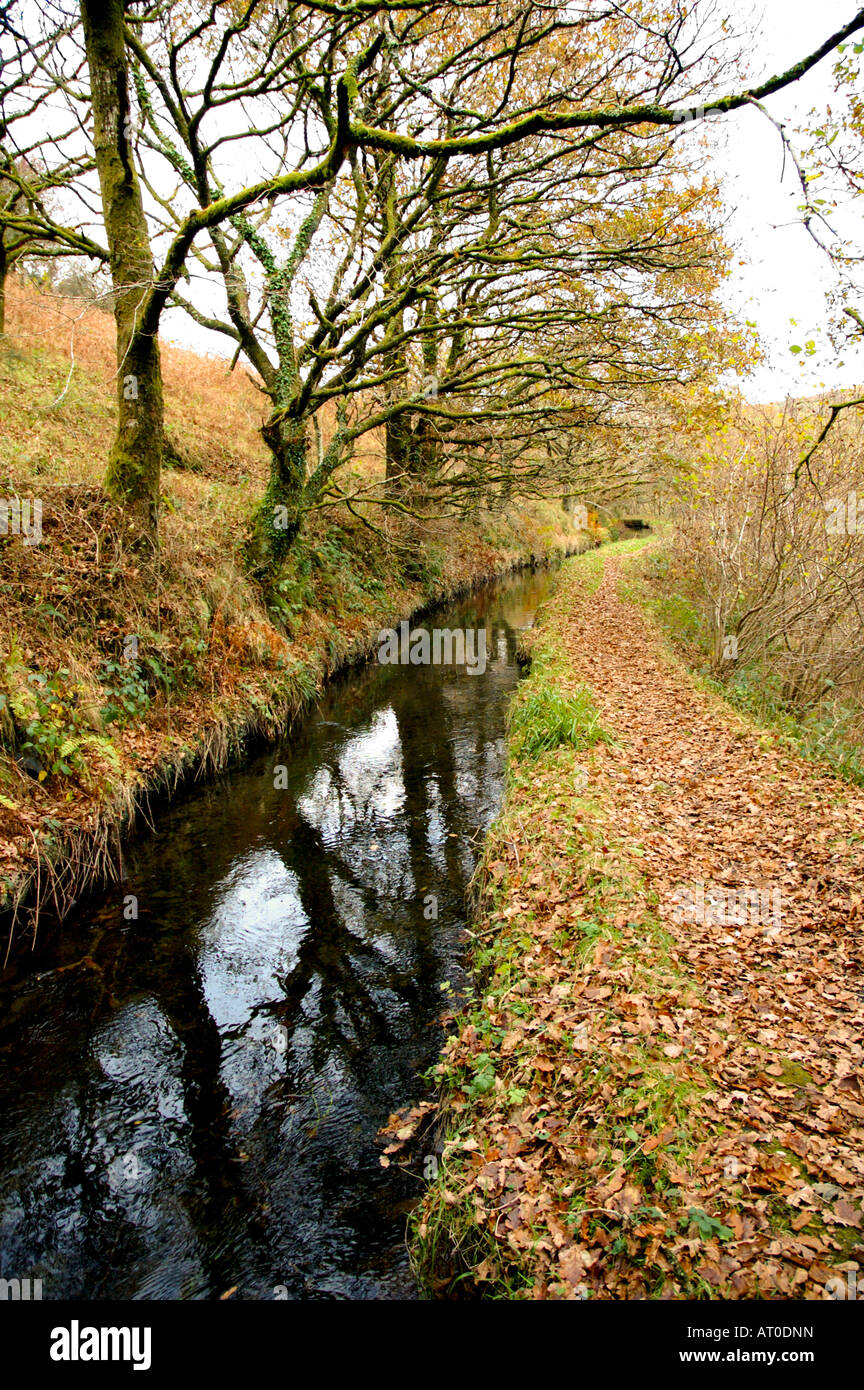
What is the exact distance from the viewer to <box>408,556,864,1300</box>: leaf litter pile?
8.62 feet

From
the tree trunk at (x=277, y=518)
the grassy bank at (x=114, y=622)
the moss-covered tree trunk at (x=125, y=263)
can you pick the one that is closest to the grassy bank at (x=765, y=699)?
the grassy bank at (x=114, y=622)

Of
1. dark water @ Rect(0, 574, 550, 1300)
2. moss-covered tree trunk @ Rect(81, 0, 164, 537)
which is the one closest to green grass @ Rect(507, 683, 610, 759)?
dark water @ Rect(0, 574, 550, 1300)

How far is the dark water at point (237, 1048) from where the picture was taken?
10.7ft

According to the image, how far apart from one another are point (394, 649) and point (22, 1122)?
1268cm

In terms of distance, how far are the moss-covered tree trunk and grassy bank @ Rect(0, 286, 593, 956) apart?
0.52m

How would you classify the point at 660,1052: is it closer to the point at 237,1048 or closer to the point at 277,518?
the point at 237,1048

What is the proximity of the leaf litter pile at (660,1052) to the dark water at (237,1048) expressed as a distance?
1.41 feet

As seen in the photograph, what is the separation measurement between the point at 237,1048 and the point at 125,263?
9.09 metres

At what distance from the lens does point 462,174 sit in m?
10.8

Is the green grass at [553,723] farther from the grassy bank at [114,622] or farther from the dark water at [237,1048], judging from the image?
the grassy bank at [114,622]

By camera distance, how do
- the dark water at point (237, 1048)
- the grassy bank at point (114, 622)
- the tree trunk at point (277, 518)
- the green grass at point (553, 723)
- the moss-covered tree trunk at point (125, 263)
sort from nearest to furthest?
1. the dark water at point (237, 1048)
2. the grassy bank at point (114, 622)
3. the moss-covered tree trunk at point (125, 263)
4. the green grass at point (553, 723)
5. the tree trunk at point (277, 518)

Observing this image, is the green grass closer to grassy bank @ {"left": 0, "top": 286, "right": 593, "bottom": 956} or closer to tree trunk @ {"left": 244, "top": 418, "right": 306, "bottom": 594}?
grassy bank @ {"left": 0, "top": 286, "right": 593, "bottom": 956}

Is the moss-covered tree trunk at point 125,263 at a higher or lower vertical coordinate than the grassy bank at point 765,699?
higher
